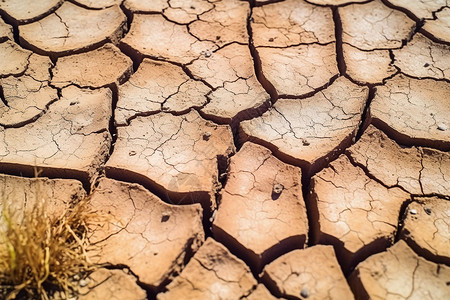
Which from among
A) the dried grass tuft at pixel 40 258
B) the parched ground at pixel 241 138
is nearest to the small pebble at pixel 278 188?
the parched ground at pixel 241 138

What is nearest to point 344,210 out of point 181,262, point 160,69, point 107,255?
point 181,262

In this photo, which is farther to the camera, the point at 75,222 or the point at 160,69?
the point at 160,69

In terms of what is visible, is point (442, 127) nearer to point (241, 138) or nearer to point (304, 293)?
point (241, 138)

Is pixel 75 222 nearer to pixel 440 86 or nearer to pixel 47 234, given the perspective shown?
pixel 47 234

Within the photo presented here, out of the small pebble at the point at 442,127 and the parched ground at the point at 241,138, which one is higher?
the small pebble at the point at 442,127

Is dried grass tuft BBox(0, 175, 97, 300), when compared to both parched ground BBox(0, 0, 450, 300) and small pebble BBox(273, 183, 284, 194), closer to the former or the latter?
parched ground BBox(0, 0, 450, 300)

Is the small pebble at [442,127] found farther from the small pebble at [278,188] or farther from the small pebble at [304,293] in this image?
the small pebble at [304,293]

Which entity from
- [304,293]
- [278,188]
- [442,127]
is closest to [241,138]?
[278,188]

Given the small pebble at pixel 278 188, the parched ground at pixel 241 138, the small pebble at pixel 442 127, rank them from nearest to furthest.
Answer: the parched ground at pixel 241 138, the small pebble at pixel 278 188, the small pebble at pixel 442 127
